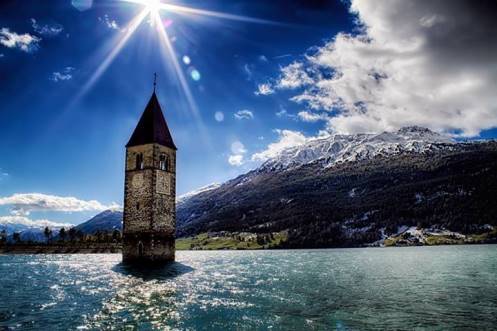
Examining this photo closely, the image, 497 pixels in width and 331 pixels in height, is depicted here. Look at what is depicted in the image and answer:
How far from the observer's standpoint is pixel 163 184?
194 ft

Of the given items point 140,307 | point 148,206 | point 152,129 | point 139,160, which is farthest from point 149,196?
point 140,307

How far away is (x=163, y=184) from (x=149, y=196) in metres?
3.27

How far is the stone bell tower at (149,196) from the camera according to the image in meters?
56.3

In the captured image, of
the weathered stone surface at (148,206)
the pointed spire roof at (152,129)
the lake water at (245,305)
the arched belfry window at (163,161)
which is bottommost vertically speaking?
the lake water at (245,305)

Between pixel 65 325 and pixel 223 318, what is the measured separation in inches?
307

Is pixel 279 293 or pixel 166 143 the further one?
pixel 166 143

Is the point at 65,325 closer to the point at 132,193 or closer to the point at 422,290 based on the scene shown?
the point at 422,290

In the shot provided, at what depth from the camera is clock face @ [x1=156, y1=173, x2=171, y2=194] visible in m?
58.1

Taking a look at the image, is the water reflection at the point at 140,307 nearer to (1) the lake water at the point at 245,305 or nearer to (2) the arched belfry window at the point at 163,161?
(1) the lake water at the point at 245,305

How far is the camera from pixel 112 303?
85.0 ft

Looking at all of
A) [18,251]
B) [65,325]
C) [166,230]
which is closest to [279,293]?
[65,325]

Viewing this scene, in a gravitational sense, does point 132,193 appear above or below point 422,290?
above

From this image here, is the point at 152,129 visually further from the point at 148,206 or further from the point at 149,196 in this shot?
the point at 148,206

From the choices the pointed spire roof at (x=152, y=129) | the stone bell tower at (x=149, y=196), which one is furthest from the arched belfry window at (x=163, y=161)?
the pointed spire roof at (x=152, y=129)
